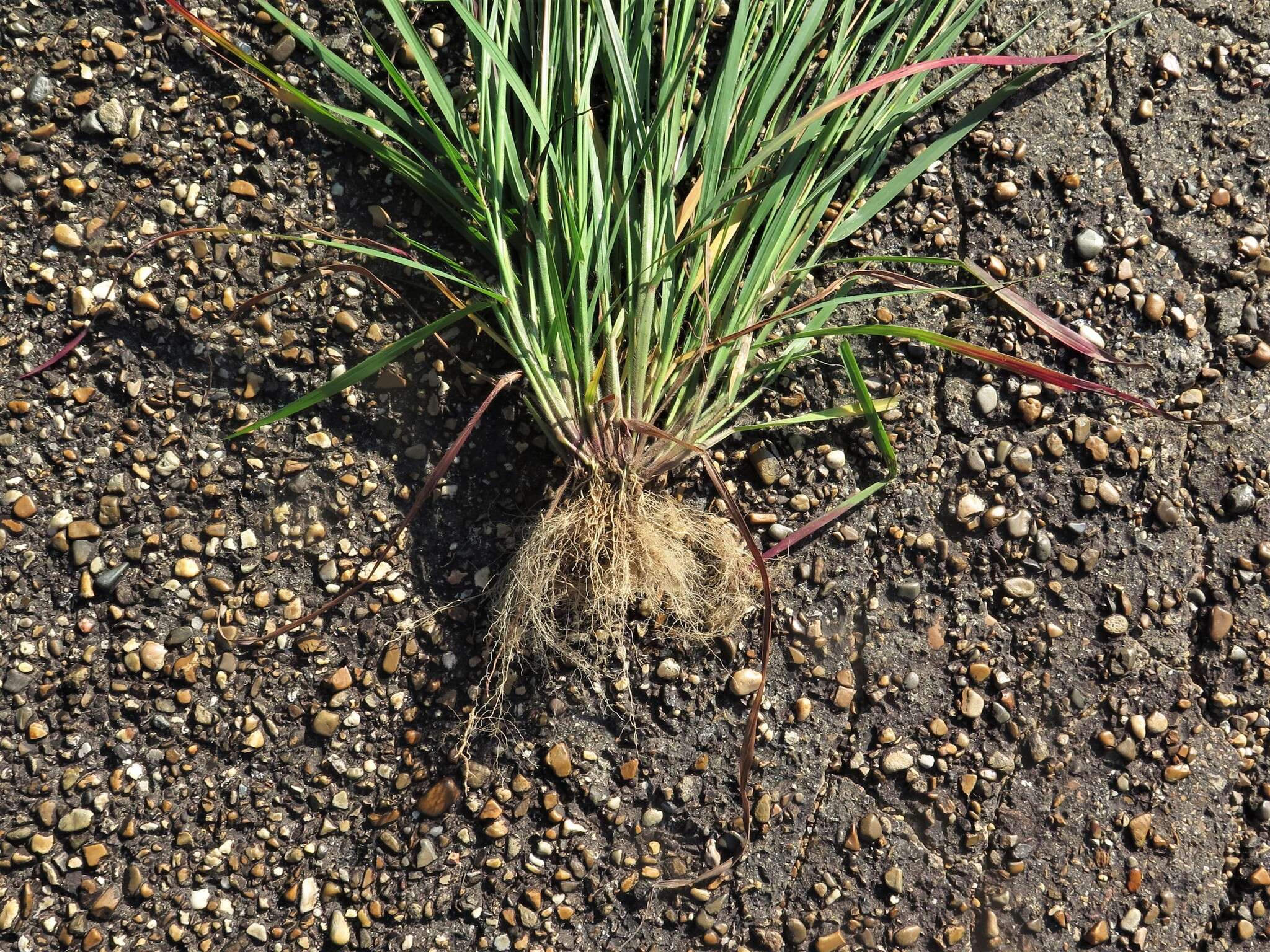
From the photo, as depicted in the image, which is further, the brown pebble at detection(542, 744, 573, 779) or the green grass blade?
the brown pebble at detection(542, 744, 573, 779)

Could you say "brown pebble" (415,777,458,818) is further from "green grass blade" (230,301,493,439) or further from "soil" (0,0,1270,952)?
"green grass blade" (230,301,493,439)

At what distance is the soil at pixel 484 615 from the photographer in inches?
Result: 52.4

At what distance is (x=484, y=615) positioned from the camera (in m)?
1.36

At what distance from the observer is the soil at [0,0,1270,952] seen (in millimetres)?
→ 1332

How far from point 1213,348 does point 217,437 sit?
1539 millimetres

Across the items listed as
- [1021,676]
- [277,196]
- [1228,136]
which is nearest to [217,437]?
[277,196]

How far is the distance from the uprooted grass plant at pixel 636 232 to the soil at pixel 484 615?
88 mm

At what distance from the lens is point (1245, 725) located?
1.42m

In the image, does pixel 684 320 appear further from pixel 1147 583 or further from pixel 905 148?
pixel 1147 583

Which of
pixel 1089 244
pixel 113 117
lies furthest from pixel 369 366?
pixel 1089 244

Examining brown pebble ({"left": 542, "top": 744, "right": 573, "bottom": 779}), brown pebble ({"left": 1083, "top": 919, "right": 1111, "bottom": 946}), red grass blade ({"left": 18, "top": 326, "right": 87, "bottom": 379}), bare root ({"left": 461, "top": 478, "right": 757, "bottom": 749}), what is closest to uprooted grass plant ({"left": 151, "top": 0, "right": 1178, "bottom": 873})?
bare root ({"left": 461, "top": 478, "right": 757, "bottom": 749})

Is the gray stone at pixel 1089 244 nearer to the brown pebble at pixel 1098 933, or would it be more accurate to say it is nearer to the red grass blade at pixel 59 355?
the brown pebble at pixel 1098 933

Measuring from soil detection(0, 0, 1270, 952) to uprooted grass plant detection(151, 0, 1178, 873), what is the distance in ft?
0.29

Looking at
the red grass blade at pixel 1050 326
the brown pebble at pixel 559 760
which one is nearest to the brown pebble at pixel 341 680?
the brown pebble at pixel 559 760
